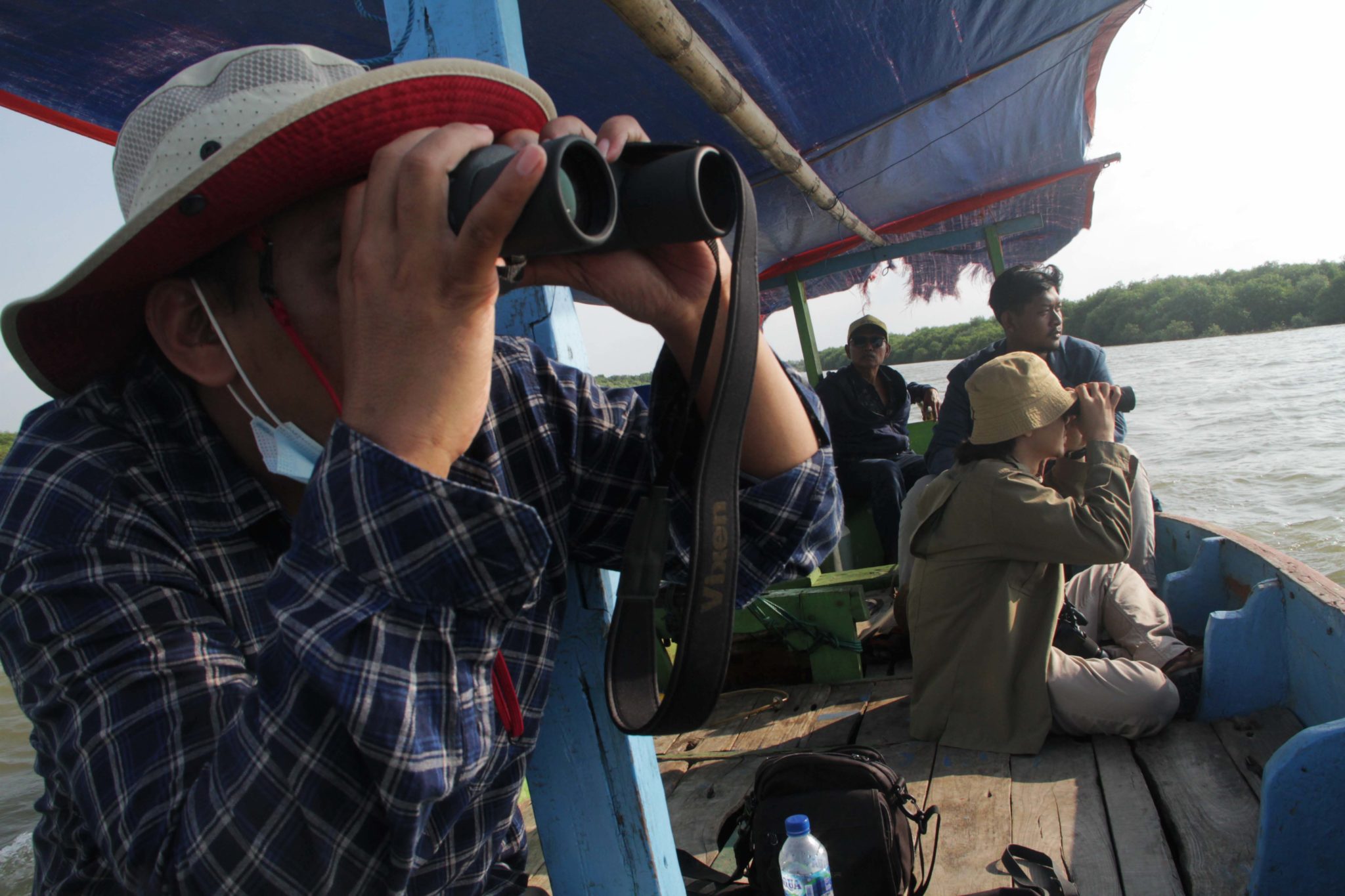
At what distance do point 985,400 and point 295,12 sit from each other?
218 cm

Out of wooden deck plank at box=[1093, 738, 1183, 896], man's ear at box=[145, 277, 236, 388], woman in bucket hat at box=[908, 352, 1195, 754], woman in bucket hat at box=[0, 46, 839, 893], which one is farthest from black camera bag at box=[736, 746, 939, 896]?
man's ear at box=[145, 277, 236, 388]

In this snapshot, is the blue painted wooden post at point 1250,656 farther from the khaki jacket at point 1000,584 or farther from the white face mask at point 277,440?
the white face mask at point 277,440

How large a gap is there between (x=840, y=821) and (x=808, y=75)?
2.66m

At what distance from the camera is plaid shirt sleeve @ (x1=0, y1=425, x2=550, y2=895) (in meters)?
0.62

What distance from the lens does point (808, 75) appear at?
3.21 metres

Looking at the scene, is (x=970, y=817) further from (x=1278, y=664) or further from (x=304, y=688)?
(x=304, y=688)

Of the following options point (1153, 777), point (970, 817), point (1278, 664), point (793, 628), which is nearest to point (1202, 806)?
point (1153, 777)

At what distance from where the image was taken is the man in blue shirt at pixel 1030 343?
3.75 m

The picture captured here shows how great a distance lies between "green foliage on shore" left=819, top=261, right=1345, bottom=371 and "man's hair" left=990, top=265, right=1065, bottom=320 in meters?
32.3

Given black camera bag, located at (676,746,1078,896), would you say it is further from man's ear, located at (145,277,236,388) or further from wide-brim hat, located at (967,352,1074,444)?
man's ear, located at (145,277,236,388)

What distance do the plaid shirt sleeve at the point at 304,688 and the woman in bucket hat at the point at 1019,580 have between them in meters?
2.02

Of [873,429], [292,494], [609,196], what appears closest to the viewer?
[609,196]

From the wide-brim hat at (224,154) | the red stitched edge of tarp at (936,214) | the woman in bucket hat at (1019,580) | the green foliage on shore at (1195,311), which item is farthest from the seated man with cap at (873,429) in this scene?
the green foliage on shore at (1195,311)

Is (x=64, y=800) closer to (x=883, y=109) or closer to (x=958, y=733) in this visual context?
(x=958, y=733)
